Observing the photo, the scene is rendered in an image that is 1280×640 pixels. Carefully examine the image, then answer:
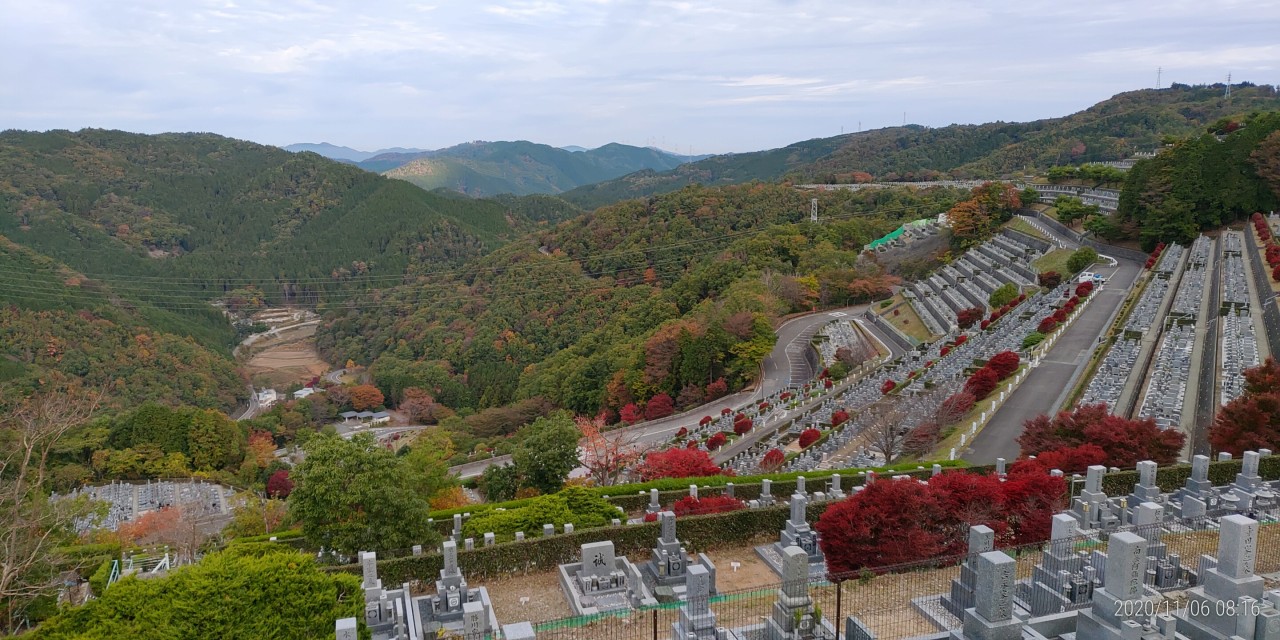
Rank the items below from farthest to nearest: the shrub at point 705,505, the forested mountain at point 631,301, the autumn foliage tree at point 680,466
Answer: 1. the forested mountain at point 631,301
2. the autumn foliage tree at point 680,466
3. the shrub at point 705,505

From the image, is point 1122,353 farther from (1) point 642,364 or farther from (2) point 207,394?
(2) point 207,394

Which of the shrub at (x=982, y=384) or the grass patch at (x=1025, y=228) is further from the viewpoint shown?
the grass patch at (x=1025, y=228)

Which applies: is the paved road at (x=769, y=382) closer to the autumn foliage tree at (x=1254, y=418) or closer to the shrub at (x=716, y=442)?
the shrub at (x=716, y=442)

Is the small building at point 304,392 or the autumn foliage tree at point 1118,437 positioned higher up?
the autumn foliage tree at point 1118,437

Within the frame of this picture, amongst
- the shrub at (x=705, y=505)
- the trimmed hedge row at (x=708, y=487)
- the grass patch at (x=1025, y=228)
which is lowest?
the trimmed hedge row at (x=708, y=487)

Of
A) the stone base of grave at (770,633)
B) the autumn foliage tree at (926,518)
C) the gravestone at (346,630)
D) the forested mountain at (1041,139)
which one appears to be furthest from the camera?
the forested mountain at (1041,139)

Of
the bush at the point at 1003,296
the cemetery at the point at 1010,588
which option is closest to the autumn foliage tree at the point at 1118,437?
the cemetery at the point at 1010,588

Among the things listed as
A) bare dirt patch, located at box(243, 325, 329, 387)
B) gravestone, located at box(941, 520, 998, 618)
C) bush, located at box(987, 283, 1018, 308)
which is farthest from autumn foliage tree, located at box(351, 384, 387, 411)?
gravestone, located at box(941, 520, 998, 618)
